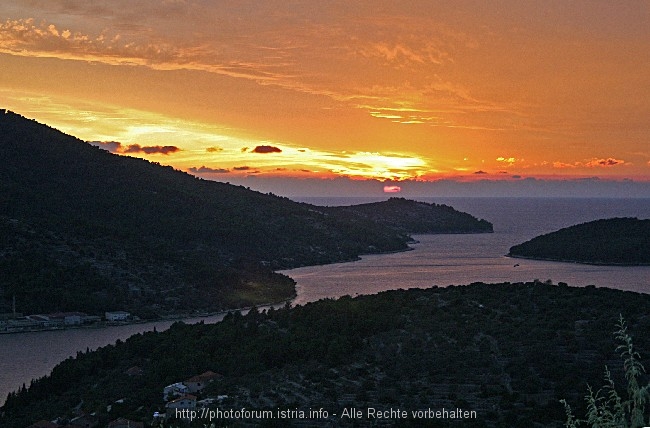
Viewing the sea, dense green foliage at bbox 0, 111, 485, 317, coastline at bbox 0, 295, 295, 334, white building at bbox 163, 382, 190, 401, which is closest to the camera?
white building at bbox 163, 382, 190, 401

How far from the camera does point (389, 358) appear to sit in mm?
34969

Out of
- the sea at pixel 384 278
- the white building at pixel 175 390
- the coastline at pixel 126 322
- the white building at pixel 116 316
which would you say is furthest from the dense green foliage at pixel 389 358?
the white building at pixel 116 316

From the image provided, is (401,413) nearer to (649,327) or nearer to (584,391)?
(584,391)

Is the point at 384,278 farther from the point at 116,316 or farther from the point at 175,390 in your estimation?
the point at 175,390

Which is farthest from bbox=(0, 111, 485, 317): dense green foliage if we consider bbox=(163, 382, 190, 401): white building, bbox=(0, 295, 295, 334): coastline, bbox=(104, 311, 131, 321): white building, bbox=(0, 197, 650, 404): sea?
bbox=(163, 382, 190, 401): white building

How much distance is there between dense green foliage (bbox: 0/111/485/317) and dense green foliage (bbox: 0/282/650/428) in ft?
123

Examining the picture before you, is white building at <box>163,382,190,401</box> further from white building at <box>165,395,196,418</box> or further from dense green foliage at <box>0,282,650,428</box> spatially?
white building at <box>165,395,196,418</box>

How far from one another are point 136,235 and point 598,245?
86.5 metres

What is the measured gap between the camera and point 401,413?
27922mm

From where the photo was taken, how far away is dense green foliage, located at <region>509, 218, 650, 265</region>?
135 meters

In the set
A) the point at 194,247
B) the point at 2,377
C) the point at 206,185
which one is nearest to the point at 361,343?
the point at 2,377

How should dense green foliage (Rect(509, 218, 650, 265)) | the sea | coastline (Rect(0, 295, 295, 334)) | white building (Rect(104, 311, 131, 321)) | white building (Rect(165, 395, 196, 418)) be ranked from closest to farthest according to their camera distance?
white building (Rect(165, 395, 196, 418))
the sea
coastline (Rect(0, 295, 295, 334))
white building (Rect(104, 311, 131, 321))
dense green foliage (Rect(509, 218, 650, 265))

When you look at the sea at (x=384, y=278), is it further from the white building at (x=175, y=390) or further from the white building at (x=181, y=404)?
the white building at (x=181, y=404)

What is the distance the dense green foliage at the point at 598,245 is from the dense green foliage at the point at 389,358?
310 ft
